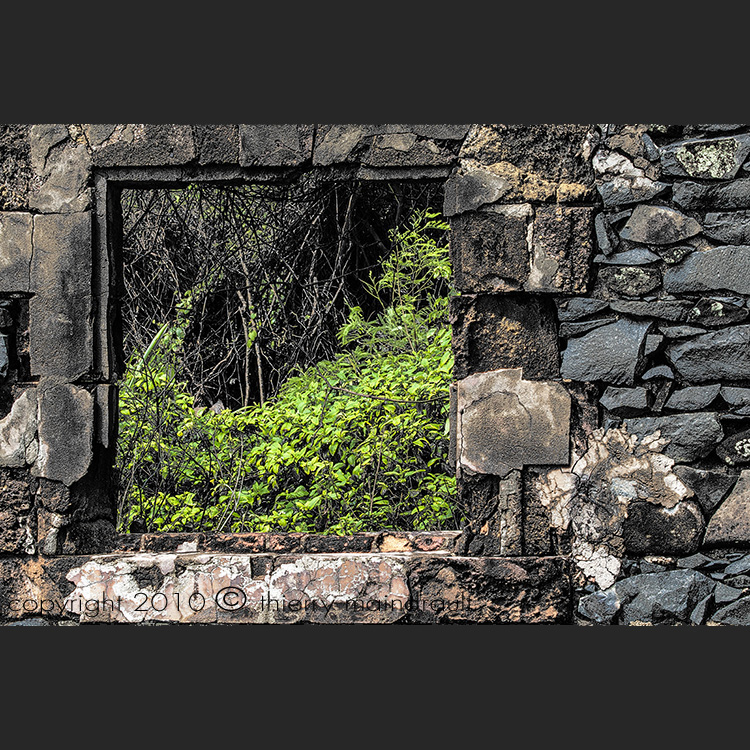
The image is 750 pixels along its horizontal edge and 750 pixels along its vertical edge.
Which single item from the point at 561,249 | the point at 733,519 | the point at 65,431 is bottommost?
the point at 733,519

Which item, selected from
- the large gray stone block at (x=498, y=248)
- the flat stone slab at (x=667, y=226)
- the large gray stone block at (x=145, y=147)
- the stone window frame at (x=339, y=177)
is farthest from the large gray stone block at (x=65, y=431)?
the flat stone slab at (x=667, y=226)

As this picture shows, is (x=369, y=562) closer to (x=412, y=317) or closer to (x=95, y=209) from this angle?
(x=95, y=209)

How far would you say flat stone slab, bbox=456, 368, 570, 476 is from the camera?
3.72 meters

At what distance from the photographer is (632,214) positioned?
3.70 metres

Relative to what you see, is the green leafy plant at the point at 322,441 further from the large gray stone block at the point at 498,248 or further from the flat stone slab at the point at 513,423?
the large gray stone block at the point at 498,248

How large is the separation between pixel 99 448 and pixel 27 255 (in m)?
0.87

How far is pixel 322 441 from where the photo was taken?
18.4ft

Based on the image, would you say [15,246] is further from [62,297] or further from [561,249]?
[561,249]

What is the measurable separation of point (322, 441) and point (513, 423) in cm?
210

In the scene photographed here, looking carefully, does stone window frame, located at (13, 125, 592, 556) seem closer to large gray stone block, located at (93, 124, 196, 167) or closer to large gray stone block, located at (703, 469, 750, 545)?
large gray stone block, located at (93, 124, 196, 167)

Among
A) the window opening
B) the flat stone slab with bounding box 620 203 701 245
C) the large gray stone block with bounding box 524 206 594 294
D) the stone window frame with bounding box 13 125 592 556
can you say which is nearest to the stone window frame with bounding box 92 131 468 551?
the stone window frame with bounding box 13 125 592 556

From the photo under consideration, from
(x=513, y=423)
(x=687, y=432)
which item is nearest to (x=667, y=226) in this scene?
(x=687, y=432)

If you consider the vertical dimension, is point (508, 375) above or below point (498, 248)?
below

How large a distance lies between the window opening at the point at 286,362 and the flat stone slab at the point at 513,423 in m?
1.56
